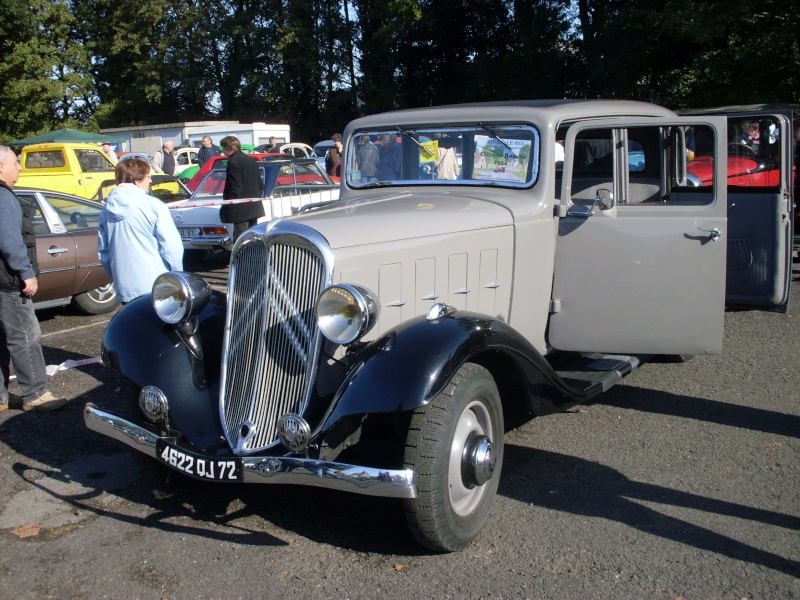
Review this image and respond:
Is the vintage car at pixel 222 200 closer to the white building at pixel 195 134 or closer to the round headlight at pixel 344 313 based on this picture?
the round headlight at pixel 344 313

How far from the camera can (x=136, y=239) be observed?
17.0 ft

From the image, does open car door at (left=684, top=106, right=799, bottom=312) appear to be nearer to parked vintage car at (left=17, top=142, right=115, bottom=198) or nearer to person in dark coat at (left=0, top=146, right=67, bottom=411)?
person in dark coat at (left=0, top=146, right=67, bottom=411)

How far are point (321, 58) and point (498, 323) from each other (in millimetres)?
33334

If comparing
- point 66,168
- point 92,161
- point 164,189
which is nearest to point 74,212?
point 164,189

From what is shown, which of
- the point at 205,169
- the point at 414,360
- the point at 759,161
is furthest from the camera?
the point at 205,169

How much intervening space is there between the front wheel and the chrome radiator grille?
1.92ft

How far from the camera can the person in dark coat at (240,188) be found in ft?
30.5

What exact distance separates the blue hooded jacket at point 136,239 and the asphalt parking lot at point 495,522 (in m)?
1.00

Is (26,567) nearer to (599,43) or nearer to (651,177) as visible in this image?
(651,177)

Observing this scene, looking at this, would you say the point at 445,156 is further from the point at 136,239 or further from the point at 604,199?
the point at 136,239

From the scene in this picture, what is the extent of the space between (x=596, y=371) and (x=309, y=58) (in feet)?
106

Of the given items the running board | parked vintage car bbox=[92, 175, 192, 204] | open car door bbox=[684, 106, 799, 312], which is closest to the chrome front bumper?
the running board

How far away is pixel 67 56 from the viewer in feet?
115

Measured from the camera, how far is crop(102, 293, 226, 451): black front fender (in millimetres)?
3596
